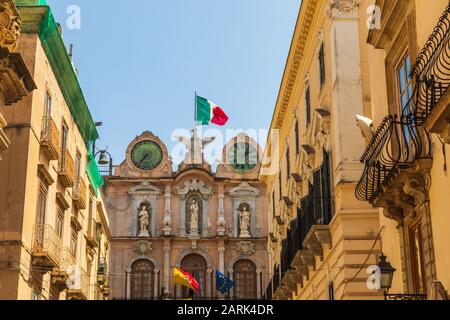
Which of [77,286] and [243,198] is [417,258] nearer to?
[77,286]

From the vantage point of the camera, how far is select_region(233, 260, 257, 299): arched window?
47406 millimetres

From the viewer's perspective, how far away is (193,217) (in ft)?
159

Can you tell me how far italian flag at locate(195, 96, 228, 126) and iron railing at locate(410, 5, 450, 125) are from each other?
2622cm

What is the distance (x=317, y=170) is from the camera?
2395 centimetres

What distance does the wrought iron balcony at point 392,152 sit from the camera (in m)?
12.5

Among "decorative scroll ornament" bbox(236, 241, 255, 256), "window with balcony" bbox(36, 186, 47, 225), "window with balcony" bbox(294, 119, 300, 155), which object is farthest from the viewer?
"decorative scroll ornament" bbox(236, 241, 255, 256)

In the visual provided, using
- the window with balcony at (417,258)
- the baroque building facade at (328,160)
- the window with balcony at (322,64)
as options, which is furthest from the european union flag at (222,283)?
the window with balcony at (417,258)

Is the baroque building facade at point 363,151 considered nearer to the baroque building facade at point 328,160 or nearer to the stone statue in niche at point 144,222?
the baroque building facade at point 328,160

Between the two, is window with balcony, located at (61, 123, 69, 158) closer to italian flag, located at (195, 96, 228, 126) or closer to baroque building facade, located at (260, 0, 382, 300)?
baroque building facade, located at (260, 0, 382, 300)

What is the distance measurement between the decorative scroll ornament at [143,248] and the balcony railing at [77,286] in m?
16.4

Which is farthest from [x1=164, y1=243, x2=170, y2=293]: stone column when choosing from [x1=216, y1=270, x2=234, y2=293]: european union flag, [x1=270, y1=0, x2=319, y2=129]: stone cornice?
[x1=270, y1=0, x2=319, y2=129]: stone cornice

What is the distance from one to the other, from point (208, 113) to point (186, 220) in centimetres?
1134

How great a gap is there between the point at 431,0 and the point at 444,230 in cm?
336
